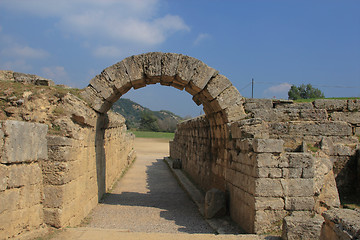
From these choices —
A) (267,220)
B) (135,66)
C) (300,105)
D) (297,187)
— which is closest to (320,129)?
Answer: (300,105)

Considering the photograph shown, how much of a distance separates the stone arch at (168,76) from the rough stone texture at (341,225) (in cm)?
396

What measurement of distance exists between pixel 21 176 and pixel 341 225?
500 centimetres

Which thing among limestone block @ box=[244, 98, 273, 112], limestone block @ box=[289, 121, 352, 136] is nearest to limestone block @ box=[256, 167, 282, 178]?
limestone block @ box=[289, 121, 352, 136]

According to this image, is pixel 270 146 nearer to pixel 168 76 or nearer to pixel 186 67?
pixel 186 67

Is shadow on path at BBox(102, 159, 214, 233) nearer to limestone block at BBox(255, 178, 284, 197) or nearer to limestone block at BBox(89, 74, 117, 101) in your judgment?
limestone block at BBox(255, 178, 284, 197)

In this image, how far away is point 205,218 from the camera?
7441 millimetres

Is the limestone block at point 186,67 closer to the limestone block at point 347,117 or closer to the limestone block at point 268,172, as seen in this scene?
the limestone block at point 268,172

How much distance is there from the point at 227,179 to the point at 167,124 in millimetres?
58158

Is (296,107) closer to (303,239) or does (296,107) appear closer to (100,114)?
(303,239)

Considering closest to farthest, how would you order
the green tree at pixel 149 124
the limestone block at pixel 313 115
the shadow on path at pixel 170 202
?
1. the shadow on path at pixel 170 202
2. the limestone block at pixel 313 115
3. the green tree at pixel 149 124

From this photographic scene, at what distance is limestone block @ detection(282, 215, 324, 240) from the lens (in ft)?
15.7

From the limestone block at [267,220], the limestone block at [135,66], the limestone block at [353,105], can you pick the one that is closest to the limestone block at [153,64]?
the limestone block at [135,66]

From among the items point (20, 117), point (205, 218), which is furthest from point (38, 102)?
point (205, 218)

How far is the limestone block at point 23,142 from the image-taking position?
184 inches
